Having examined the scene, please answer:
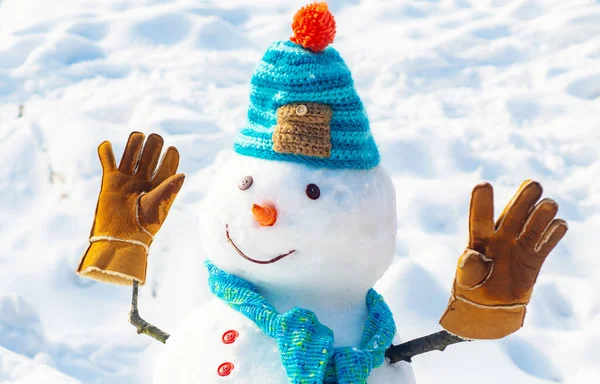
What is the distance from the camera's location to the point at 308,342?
1200 mm

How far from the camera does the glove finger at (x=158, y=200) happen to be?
1450 millimetres

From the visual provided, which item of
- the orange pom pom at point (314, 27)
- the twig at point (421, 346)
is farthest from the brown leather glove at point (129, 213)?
the twig at point (421, 346)

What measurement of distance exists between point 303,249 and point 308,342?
6.3 inches

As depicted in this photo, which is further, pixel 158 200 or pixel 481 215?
pixel 158 200

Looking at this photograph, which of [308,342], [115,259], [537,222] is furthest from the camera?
[115,259]

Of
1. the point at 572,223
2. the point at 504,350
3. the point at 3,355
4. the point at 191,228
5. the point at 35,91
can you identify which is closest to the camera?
the point at 3,355

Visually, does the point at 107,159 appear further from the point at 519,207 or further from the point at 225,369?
the point at 519,207

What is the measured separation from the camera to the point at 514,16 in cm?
439

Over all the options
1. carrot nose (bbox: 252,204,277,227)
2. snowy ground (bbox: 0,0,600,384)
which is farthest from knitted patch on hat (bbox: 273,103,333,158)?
snowy ground (bbox: 0,0,600,384)

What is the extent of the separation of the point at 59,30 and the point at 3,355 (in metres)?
2.60

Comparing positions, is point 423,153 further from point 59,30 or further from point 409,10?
point 59,30

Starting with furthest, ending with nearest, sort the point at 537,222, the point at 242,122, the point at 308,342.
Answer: the point at 242,122, the point at 308,342, the point at 537,222

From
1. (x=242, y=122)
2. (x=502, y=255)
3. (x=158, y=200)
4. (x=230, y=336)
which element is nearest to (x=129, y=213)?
(x=158, y=200)

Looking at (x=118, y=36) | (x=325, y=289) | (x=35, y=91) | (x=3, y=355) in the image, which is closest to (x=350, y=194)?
(x=325, y=289)
